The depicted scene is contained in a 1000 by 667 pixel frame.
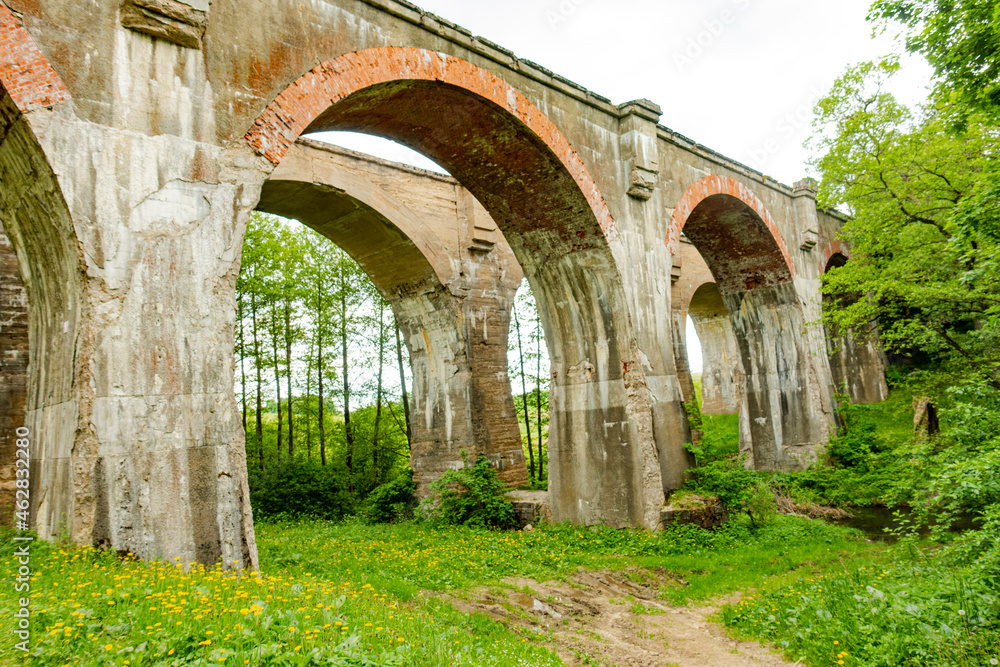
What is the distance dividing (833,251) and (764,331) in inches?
152

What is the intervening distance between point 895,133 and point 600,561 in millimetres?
9711

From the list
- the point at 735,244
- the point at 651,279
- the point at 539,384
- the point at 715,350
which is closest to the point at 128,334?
the point at 651,279

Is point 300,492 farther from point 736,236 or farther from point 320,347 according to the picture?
point 736,236

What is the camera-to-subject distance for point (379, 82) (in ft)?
22.5

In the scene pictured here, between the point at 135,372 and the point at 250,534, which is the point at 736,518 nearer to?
the point at 250,534

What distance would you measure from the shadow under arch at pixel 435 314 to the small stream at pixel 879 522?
19.1 feet

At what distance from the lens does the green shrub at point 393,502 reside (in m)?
13.1

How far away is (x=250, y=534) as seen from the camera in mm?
5312

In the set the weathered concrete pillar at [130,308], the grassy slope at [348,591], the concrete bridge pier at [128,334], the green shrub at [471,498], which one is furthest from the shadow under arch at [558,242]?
the concrete bridge pier at [128,334]

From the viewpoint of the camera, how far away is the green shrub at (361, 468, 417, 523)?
13.1m

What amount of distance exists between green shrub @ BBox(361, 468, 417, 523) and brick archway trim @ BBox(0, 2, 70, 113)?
9.79 m

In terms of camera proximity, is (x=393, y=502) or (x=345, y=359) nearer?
(x=393, y=502)

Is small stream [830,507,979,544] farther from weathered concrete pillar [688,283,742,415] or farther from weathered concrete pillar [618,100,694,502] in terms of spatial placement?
weathered concrete pillar [688,283,742,415]

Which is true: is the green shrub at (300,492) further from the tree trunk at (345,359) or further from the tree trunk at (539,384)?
the tree trunk at (539,384)
